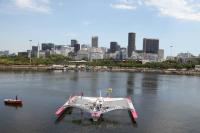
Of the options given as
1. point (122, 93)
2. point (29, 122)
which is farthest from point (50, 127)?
point (122, 93)

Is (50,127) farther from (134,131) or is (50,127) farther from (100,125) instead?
(134,131)

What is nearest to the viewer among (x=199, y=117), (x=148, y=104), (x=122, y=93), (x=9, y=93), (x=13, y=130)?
(x=13, y=130)

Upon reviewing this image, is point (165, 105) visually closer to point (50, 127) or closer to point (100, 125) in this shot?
point (100, 125)

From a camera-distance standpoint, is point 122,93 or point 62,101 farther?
point 122,93

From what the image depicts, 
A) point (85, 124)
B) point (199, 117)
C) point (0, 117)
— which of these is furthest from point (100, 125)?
point (199, 117)

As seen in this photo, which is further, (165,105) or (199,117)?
(165,105)

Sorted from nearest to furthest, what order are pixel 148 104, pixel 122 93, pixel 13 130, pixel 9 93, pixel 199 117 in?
pixel 13 130, pixel 199 117, pixel 148 104, pixel 9 93, pixel 122 93

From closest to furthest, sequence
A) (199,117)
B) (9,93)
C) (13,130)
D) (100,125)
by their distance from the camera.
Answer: (13,130)
(100,125)
(199,117)
(9,93)

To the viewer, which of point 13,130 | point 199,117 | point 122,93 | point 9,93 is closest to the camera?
point 13,130

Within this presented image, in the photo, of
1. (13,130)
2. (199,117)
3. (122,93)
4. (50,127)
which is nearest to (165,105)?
→ (199,117)
